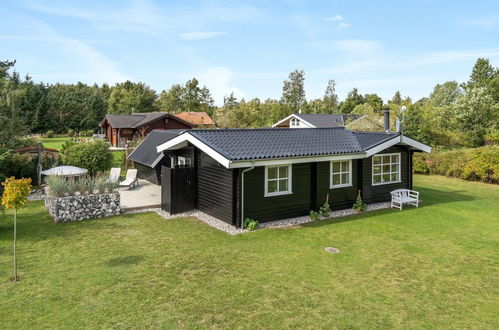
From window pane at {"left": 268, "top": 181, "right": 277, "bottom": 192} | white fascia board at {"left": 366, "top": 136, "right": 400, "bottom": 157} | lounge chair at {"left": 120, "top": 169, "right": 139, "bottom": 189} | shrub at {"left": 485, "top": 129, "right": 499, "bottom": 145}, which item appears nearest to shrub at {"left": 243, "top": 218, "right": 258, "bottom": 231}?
window pane at {"left": 268, "top": 181, "right": 277, "bottom": 192}

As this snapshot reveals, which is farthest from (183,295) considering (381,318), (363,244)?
(363,244)

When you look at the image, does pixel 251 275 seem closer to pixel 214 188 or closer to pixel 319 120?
pixel 214 188

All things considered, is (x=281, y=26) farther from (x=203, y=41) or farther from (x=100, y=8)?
(x=100, y=8)

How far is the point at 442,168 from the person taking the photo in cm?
2116

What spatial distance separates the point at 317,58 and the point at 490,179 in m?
21.9

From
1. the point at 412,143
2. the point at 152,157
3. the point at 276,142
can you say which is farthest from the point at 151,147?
the point at 412,143

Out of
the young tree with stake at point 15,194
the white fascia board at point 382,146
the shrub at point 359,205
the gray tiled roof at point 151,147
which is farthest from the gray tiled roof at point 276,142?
the gray tiled roof at point 151,147

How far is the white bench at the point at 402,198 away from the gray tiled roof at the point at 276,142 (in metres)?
2.37

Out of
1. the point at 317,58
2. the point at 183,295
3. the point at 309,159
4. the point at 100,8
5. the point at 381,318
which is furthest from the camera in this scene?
the point at 317,58

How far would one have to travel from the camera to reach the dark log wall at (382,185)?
12961 millimetres

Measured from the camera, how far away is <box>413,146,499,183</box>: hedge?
61.3ft

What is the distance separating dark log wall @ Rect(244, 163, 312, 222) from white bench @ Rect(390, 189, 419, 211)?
365 cm

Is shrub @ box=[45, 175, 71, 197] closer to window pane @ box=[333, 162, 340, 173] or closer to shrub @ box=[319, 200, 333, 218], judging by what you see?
shrub @ box=[319, 200, 333, 218]

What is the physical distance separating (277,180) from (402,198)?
17.1 feet
